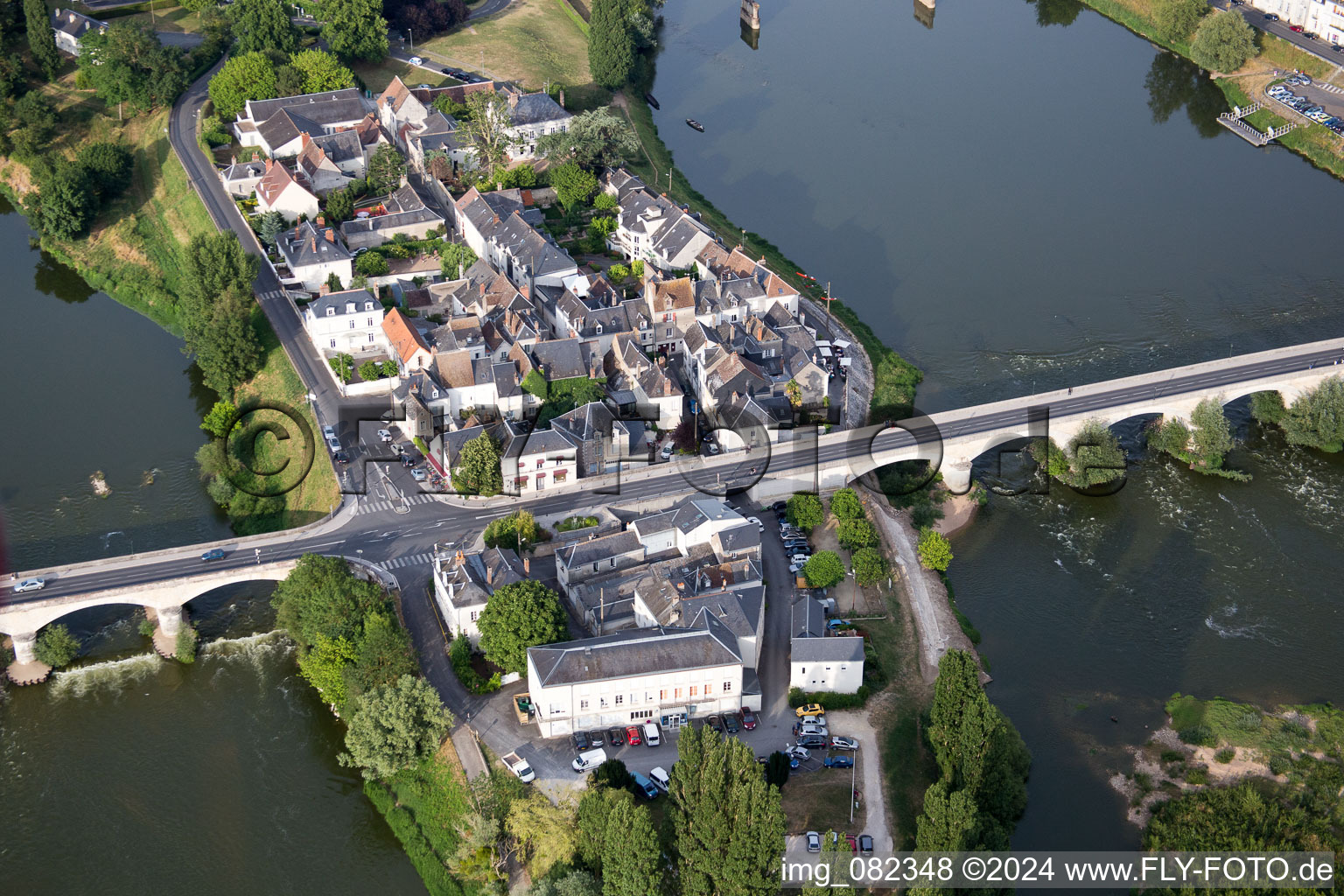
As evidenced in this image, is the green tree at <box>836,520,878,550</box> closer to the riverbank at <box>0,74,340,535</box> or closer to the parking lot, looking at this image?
the riverbank at <box>0,74,340,535</box>

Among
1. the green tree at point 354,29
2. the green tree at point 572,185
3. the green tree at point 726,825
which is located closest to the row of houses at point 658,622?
the green tree at point 726,825

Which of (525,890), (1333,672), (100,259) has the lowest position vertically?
(100,259)

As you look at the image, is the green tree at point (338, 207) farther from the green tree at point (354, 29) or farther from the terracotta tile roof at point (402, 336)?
the green tree at point (354, 29)

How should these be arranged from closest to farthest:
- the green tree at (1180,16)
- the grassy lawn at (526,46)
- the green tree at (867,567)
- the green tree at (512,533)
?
the green tree at (867,567), the green tree at (512,533), the grassy lawn at (526,46), the green tree at (1180,16)

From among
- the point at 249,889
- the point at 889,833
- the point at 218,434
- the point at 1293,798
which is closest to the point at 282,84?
the point at 218,434

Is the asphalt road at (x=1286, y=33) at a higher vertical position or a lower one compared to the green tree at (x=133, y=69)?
higher

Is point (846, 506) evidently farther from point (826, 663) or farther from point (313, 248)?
point (313, 248)

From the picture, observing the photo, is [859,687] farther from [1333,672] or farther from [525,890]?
[1333,672]

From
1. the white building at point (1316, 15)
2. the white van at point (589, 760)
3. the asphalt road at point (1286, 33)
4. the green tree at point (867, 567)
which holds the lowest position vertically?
the white van at point (589, 760)

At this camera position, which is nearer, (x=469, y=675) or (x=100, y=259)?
(x=469, y=675)
